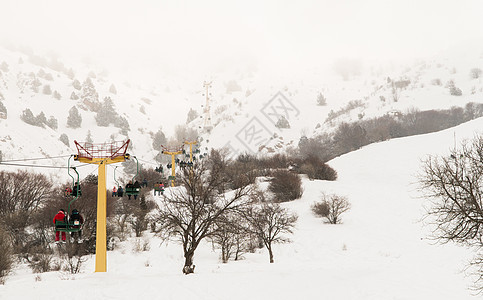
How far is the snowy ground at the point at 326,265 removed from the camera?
33.9 feet

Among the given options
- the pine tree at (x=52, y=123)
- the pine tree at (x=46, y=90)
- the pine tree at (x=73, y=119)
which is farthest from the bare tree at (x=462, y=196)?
the pine tree at (x=46, y=90)

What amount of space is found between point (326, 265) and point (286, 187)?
Result: 64.3ft

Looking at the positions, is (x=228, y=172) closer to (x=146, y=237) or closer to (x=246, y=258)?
(x=146, y=237)

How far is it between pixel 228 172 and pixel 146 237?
811 inches

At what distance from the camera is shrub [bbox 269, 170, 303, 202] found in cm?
3594

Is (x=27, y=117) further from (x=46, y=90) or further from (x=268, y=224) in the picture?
(x=268, y=224)

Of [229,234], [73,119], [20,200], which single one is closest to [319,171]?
[229,234]

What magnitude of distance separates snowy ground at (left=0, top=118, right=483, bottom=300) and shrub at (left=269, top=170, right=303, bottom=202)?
56.1 inches

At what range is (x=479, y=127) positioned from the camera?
53.6 meters

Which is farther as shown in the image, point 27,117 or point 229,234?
point 27,117

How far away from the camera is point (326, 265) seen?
55.5 ft

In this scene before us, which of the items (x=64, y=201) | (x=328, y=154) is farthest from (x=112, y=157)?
(x=328, y=154)

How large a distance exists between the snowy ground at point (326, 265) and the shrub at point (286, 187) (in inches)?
56.1

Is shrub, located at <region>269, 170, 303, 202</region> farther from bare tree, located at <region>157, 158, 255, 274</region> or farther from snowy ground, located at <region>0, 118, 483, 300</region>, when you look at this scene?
bare tree, located at <region>157, 158, 255, 274</region>
